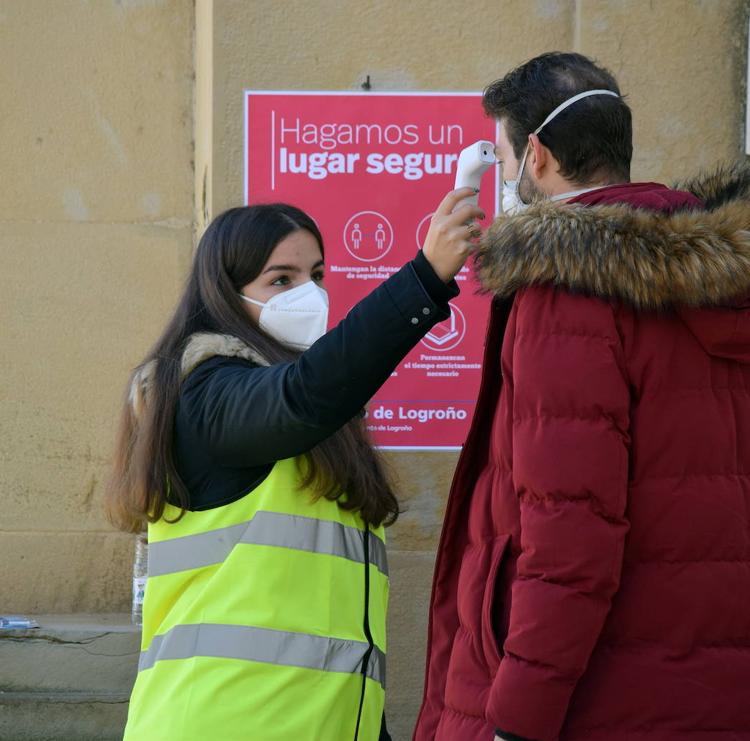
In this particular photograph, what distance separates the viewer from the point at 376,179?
4.34 metres

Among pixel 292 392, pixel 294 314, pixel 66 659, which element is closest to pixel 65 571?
pixel 66 659

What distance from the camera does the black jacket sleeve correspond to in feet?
7.15

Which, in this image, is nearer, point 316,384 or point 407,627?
point 316,384

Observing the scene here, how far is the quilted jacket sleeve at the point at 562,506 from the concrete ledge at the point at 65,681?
280 centimetres

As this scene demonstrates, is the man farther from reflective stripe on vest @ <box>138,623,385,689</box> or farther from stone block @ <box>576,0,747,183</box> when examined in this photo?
stone block @ <box>576,0,747,183</box>

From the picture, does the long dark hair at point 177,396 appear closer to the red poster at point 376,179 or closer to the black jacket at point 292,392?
the black jacket at point 292,392

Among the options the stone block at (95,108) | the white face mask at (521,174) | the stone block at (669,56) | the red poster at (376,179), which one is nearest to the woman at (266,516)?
the white face mask at (521,174)

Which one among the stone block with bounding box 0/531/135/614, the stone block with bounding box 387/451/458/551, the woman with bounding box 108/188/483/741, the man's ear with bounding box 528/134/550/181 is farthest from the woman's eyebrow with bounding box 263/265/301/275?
the stone block with bounding box 0/531/135/614

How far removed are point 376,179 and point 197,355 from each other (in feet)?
6.49

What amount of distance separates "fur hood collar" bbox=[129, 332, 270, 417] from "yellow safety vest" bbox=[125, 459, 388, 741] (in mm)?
251

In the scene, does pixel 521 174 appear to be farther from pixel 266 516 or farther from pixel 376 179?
pixel 376 179

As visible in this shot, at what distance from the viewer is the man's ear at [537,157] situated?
2.21 meters

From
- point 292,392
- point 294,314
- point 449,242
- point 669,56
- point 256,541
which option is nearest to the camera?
point 449,242

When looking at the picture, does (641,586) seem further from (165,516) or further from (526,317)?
(165,516)
